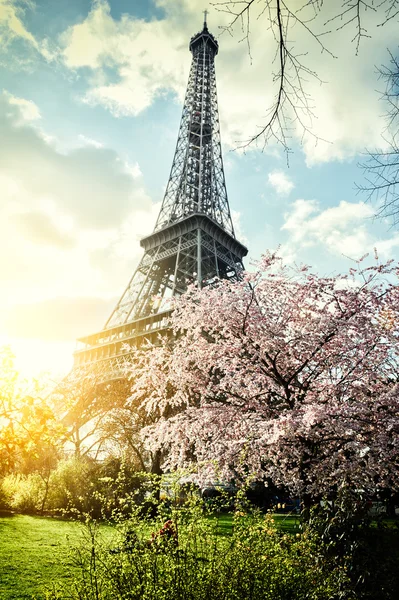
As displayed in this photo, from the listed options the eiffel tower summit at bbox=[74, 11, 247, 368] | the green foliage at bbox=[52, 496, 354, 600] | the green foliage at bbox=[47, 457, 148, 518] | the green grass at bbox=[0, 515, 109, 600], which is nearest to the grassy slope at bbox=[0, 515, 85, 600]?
the green grass at bbox=[0, 515, 109, 600]

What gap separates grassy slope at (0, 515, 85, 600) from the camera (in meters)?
6.05

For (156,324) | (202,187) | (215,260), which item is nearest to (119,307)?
(156,324)

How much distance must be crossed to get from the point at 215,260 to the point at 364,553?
108 feet

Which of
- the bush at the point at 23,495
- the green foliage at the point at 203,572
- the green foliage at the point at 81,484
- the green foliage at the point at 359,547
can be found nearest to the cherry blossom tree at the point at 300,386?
the green foliage at the point at 359,547

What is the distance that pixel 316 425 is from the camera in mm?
7102

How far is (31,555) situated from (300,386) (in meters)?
7.99

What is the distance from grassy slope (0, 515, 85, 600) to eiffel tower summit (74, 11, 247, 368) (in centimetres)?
1774

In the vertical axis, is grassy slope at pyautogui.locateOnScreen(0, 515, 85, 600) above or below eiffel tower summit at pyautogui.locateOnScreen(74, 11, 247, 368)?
below


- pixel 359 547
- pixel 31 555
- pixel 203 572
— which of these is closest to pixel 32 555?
pixel 31 555

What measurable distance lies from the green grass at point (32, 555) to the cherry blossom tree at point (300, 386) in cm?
305

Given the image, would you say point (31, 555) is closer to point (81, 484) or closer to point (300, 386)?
point (300, 386)

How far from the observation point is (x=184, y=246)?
124 ft

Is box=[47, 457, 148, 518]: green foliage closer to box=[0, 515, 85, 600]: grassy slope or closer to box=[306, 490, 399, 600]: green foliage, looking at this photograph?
box=[0, 515, 85, 600]: grassy slope

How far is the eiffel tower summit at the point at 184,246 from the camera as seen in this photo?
3566 cm
